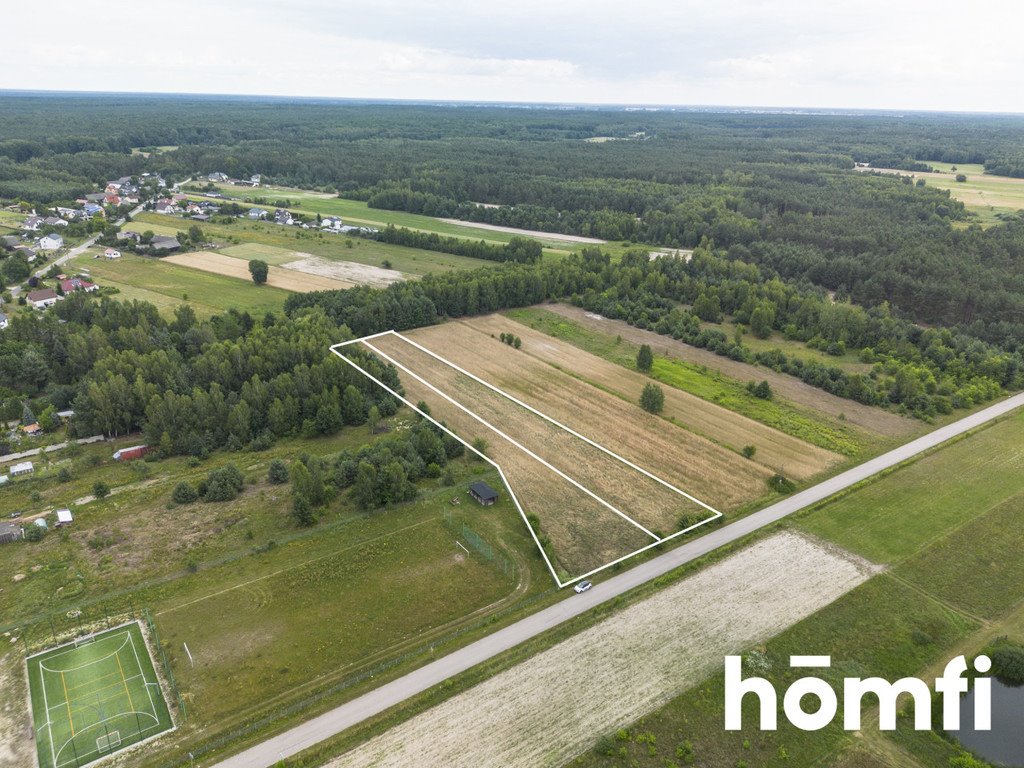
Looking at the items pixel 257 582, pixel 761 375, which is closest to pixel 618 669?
pixel 257 582

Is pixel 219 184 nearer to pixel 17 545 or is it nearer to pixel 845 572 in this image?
pixel 17 545

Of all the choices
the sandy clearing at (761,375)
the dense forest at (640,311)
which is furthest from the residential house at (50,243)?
the sandy clearing at (761,375)

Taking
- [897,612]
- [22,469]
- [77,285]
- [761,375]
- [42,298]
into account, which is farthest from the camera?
[77,285]

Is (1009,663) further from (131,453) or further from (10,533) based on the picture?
(131,453)

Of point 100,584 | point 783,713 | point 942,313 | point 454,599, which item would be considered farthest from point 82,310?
point 942,313

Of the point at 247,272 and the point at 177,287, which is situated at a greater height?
the point at 247,272
